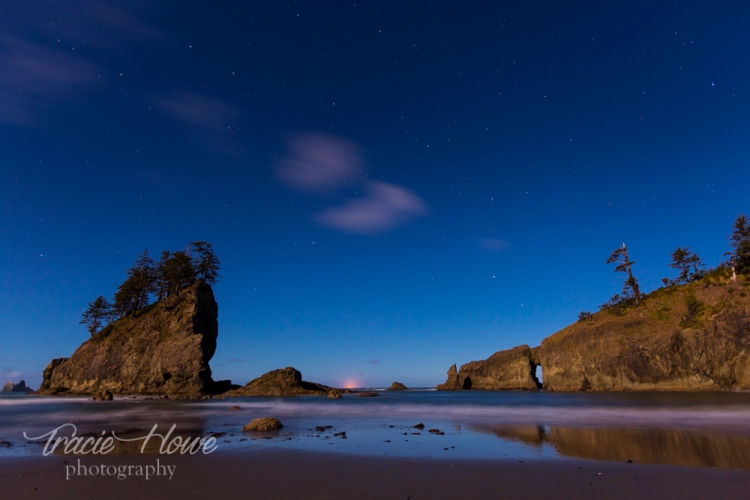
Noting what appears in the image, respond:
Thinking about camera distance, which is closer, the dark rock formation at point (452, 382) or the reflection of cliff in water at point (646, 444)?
the reflection of cliff in water at point (646, 444)

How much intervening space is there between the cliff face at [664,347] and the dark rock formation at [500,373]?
12.9m

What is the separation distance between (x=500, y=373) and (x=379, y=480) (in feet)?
330

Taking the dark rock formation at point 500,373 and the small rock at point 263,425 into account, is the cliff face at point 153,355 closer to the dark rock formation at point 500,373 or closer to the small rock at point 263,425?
the small rock at point 263,425

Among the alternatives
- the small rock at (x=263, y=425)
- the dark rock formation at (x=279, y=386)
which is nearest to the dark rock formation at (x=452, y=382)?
the dark rock formation at (x=279, y=386)

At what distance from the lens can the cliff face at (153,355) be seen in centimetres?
6266

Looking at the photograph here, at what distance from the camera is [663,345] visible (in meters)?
58.9

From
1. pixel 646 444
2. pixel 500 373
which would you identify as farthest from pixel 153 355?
pixel 500 373

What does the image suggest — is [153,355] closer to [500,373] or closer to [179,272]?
[179,272]

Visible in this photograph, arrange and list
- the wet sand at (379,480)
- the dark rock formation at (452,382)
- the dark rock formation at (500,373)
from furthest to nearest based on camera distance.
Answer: the dark rock formation at (452,382) < the dark rock formation at (500,373) < the wet sand at (379,480)

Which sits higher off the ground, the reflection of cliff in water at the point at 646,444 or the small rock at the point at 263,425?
the small rock at the point at 263,425

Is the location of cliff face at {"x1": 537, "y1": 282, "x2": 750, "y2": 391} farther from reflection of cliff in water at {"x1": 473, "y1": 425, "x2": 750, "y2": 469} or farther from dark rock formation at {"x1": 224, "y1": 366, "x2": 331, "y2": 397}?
dark rock formation at {"x1": 224, "y1": 366, "x2": 331, "y2": 397}

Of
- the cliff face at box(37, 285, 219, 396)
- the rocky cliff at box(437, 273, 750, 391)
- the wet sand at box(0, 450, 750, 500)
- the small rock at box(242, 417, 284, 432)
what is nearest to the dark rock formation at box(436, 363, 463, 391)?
the rocky cliff at box(437, 273, 750, 391)

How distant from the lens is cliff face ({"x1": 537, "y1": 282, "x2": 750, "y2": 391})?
51.0m

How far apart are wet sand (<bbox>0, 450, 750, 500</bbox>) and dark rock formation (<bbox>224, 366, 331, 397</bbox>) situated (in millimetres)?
61212
